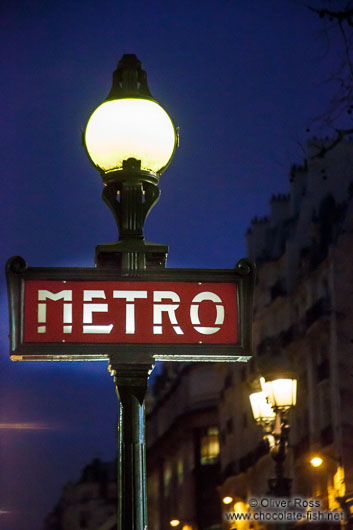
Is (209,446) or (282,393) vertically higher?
(209,446)

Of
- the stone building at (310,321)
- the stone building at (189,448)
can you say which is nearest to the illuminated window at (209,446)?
the stone building at (189,448)

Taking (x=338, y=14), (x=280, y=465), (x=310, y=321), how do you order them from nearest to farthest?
(x=338, y=14), (x=280, y=465), (x=310, y=321)

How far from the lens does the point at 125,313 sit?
583 cm

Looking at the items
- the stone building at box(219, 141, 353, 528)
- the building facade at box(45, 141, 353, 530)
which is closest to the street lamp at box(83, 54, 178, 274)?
the building facade at box(45, 141, 353, 530)

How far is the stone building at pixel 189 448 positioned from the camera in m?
83.4

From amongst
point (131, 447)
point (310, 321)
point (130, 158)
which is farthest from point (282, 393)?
point (310, 321)

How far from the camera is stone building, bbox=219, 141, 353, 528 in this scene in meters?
49.8

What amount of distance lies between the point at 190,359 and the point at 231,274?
51 centimetres

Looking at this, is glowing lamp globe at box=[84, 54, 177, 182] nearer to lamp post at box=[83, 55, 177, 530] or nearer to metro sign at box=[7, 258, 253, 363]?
lamp post at box=[83, 55, 177, 530]

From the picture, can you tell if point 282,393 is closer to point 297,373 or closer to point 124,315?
point 124,315

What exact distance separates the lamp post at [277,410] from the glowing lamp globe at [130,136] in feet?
34.7

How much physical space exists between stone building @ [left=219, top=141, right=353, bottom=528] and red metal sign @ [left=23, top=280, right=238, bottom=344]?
3693cm

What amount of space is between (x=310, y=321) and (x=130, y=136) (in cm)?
4856

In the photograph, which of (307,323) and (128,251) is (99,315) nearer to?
(128,251)
